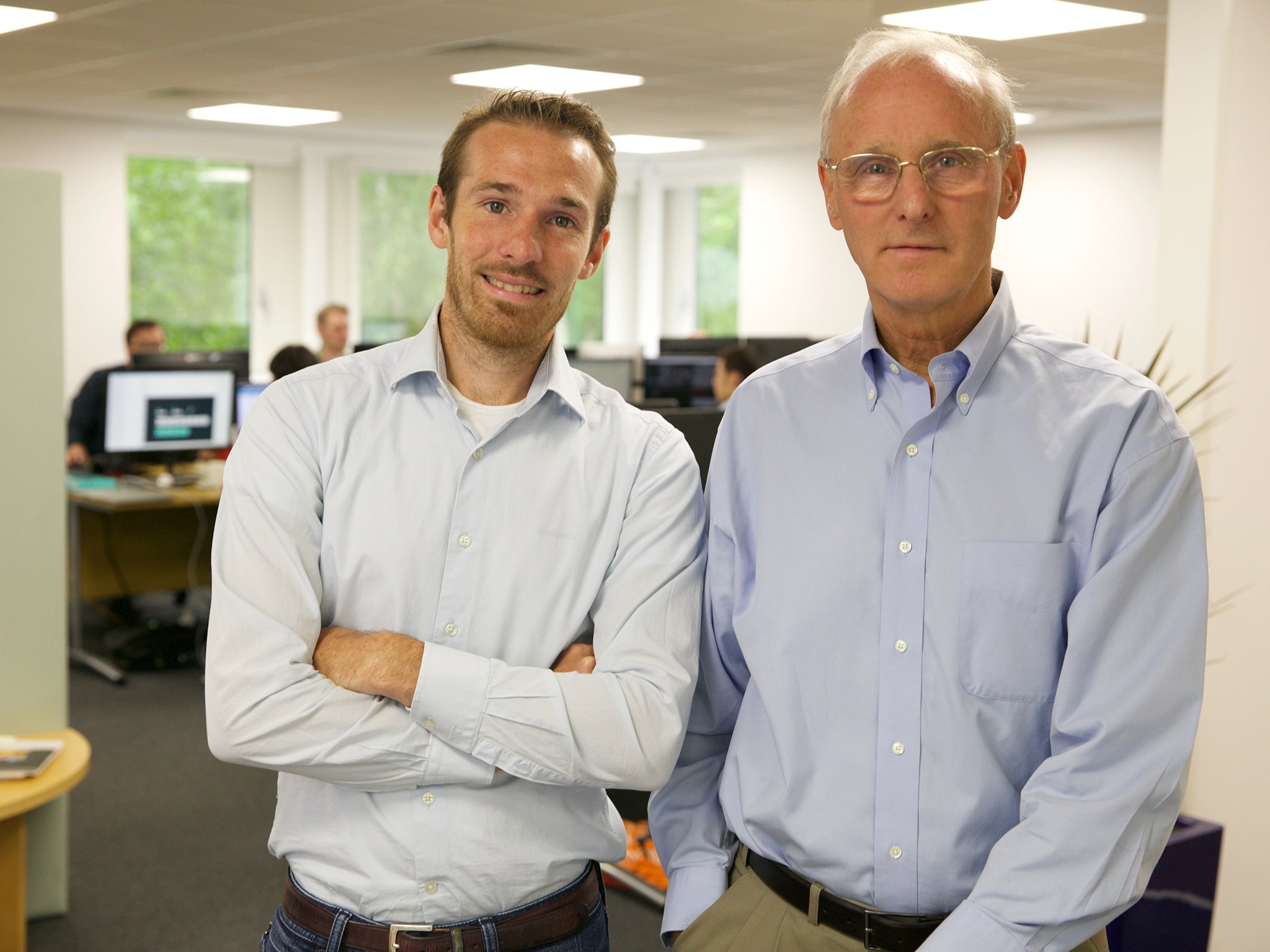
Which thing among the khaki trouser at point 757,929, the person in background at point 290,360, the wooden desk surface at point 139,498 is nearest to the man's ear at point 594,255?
the khaki trouser at point 757,929

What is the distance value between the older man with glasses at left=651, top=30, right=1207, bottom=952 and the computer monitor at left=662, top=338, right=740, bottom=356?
23.0ft

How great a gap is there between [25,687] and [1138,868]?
9.90 ft

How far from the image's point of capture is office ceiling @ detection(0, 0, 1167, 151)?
228 inches

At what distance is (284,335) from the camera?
11625 mm

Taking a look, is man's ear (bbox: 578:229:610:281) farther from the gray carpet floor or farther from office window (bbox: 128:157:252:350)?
office window (bbox: 128:157:252:350)

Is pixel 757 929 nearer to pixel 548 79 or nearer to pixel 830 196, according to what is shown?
pixel 830 196

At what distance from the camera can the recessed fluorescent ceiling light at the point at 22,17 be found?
5938 mm

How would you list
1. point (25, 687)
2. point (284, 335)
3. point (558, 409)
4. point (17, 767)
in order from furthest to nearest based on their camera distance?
1. point (284, 335)
2. point (25, 687)
3. point (17, 767)
4. point (558, 409)

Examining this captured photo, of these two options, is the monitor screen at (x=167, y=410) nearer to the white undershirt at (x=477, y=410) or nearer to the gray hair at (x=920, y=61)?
the white undershirt at (x=477, y=410)

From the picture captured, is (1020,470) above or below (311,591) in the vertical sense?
above

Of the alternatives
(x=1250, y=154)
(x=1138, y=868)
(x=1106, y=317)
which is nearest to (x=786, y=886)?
(x=1138, y=868)

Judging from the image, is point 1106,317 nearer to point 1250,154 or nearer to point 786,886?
point 1250,154

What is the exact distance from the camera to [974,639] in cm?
142

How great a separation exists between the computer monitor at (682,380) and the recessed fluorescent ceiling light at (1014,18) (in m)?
2.67
